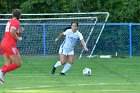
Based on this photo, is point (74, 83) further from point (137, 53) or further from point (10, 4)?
point (10, 4)

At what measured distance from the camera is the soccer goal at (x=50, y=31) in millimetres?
37281

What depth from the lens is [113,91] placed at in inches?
623

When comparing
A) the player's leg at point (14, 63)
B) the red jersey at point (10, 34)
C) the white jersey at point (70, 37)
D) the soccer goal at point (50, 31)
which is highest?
the red jersey at point (10, 34)

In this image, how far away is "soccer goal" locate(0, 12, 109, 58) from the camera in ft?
122

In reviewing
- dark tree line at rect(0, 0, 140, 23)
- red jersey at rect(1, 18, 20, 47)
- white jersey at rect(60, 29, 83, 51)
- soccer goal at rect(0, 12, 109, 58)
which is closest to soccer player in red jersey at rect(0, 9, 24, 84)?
red jersey at rect(1, 18, 20, 47)

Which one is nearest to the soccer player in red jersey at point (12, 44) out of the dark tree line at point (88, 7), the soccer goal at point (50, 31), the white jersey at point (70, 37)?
the white jersey at point (70, 37)

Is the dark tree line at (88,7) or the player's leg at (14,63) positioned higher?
the player's leg at (14,63)

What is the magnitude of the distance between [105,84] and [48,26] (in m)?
20.8

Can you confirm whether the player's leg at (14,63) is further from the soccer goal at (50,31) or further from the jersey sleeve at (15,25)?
the soccer goal at (50,31)

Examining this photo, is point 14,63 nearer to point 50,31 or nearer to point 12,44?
point 12,44

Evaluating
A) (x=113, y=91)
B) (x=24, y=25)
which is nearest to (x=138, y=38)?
(x=24, y=25)

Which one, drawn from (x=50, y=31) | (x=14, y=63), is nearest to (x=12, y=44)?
(x=14, y=63)

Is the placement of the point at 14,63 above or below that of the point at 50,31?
above

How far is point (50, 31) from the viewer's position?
39219 mm
